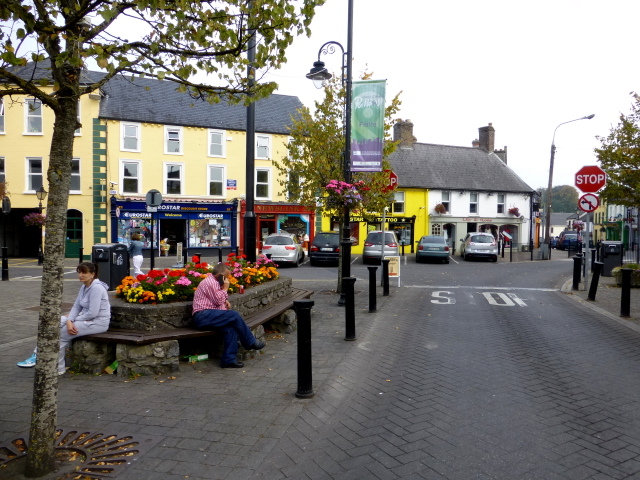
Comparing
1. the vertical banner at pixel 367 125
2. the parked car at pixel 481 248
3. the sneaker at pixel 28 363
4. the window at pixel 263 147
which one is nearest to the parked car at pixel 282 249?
the window at pixel 263 147

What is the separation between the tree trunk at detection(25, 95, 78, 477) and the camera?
3.53 m

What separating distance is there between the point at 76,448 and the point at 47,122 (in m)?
27.7

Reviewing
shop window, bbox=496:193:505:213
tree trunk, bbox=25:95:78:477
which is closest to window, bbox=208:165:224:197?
shop window, bbox=496:193:505:213

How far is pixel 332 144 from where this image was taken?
13.3 meters

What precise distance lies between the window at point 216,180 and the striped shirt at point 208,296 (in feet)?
82.1

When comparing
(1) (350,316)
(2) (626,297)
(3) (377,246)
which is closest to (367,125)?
(1) (350,316)

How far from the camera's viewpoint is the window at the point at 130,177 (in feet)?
93.2

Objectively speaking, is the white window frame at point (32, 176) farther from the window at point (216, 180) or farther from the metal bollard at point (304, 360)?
the metal bollard at point (304, 360)

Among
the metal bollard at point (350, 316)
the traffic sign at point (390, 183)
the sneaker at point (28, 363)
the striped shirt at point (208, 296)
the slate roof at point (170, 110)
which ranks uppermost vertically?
the slate roof at point (170, 110)

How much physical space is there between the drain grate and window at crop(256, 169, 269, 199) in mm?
27649

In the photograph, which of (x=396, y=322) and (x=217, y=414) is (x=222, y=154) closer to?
(x=396, y=322)

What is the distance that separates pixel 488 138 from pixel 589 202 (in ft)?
100

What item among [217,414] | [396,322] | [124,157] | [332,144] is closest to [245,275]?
[396,322]

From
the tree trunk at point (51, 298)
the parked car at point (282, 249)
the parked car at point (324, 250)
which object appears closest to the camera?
the tree trunk at point (51, 298)
